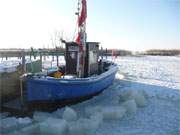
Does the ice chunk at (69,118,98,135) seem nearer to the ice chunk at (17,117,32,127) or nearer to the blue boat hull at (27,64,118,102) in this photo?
the ice chunk at (17,117,32,127)

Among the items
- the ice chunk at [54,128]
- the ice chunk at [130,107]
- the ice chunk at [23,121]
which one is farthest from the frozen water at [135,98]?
the ice chunk at [23,121]

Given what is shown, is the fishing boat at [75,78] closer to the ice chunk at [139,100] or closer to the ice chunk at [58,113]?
the ice chunk at [58,113]

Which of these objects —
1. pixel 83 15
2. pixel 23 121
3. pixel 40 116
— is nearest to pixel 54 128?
pixel 23 121

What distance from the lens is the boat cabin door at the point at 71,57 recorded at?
10570mm

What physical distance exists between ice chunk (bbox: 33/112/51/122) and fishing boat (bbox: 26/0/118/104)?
367 millimetres

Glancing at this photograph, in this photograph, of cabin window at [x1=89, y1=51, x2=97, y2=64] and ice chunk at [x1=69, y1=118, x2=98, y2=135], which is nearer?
ice chunk at [x1=69, y1=118, x2=98, y2=135]

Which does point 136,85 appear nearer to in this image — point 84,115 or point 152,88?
point 152,88

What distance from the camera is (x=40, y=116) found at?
766cm

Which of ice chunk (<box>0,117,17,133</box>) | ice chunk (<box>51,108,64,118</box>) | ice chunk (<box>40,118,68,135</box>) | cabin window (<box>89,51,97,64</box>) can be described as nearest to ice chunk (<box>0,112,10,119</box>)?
ice chunk (<box>0,117,17,133</box>)

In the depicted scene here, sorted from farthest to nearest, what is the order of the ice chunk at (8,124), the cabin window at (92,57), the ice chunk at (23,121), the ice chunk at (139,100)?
the cabin window at (92,57)
the ice chunk at (139,100)
the ice chunk at (23,121)
the ice chunk at (8,124)

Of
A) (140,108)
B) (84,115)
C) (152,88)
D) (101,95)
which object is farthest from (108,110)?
(152,88)

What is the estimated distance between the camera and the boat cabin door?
34.7 ft

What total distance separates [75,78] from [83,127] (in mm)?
2574

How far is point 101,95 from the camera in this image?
10703 mm
